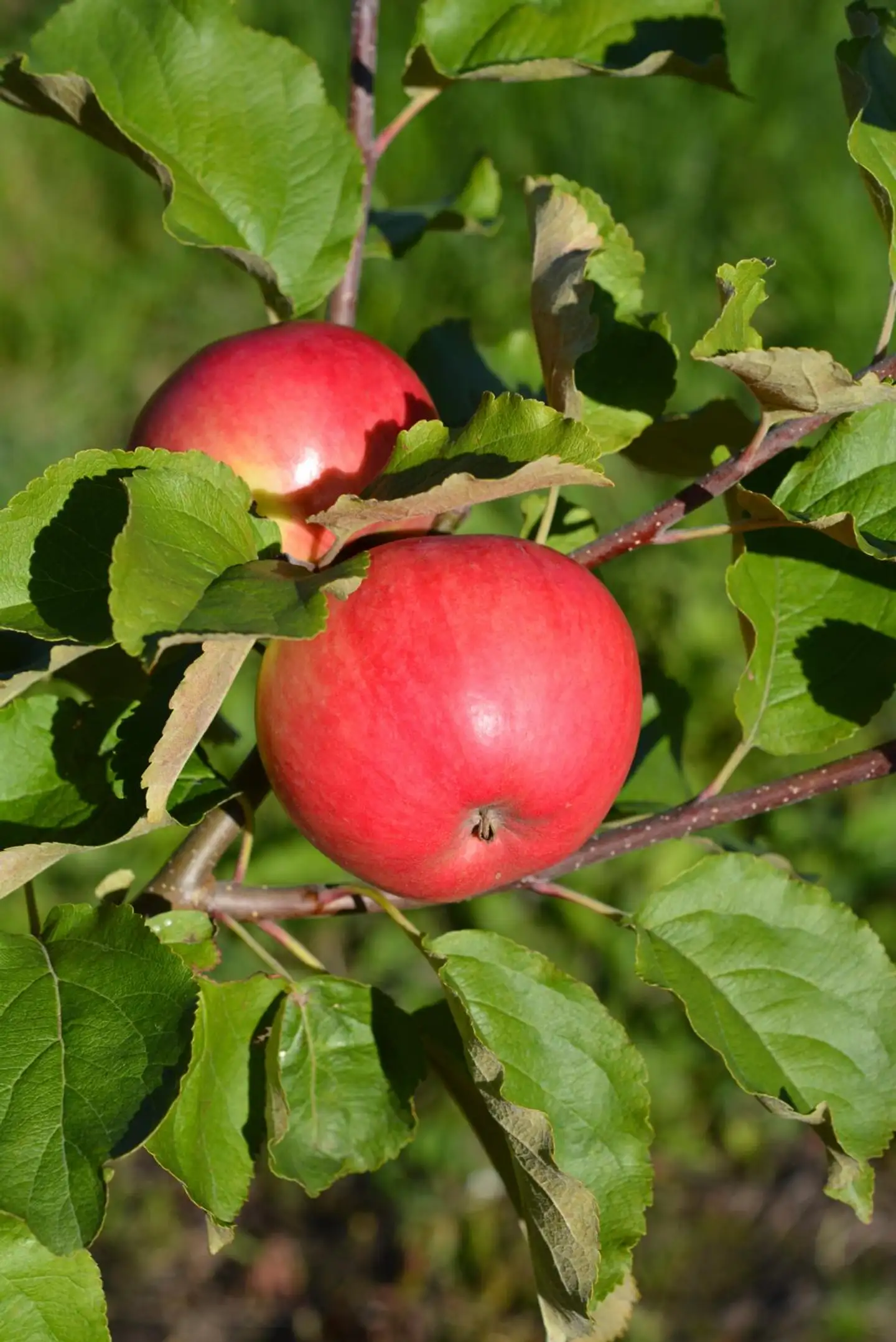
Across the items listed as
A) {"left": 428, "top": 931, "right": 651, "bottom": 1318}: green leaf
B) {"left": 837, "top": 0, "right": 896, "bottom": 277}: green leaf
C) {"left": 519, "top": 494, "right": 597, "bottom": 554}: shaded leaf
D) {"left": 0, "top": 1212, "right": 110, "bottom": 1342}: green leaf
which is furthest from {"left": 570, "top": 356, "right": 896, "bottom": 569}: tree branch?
{"left": 0, "top": 1212, "right": 110, "bottom": 1342}: green leaf

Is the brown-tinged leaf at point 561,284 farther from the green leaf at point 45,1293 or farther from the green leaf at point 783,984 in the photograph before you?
the green leaf at point 45,1293

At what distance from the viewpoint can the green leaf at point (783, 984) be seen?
109cm

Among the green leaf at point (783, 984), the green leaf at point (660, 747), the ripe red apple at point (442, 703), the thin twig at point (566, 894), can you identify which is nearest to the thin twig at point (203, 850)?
the ripe red apple at point (442, 703)

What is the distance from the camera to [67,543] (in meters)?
0.94

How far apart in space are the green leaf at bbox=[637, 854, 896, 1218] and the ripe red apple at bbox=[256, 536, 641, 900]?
0.66 feet

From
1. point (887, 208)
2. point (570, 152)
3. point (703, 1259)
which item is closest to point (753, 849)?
point (887, 208)

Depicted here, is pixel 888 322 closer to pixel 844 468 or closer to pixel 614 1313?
pixel 844 468

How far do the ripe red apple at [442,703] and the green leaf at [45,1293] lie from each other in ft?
1.23

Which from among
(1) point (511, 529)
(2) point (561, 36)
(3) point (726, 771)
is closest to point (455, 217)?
(2) point (561, 36)

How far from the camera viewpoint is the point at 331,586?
80 centimetres

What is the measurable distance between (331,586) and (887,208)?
569 millimetres

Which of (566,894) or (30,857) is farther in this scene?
(566,894)

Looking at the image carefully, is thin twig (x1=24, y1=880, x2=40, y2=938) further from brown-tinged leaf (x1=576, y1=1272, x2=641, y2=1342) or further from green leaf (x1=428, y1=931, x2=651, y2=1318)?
brown-tinged leaf (x1=576, y1=1272, x2=641, y2=1342)

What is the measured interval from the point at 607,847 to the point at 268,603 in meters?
0.51
